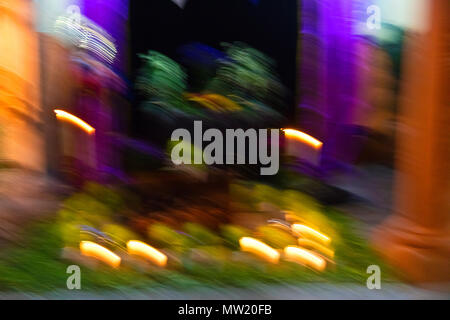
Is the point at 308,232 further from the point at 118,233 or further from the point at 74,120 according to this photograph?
the point at 74,120

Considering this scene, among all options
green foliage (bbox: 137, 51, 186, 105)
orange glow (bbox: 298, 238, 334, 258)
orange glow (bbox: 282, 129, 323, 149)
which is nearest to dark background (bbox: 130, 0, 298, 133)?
green foliage (bbox: 137, 51, 186, 105)

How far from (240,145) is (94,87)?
4.67ft

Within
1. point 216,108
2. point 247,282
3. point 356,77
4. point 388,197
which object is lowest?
point 247,282

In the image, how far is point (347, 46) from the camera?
5.97m

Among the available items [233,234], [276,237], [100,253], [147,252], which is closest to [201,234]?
[233,234]

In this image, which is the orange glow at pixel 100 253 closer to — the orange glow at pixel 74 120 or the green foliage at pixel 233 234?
the green foliage at pixel 233 234

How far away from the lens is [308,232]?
5.12m

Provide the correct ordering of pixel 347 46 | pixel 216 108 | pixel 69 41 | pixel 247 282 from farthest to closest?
pixel 347 46
pixel 69 41
pixel 216 108
pixel 247 282

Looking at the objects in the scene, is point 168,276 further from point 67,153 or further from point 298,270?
point 67,153

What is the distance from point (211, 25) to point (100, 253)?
7.25 ft

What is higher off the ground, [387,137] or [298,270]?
[387,137]

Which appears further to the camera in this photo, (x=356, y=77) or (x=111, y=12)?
(x=356, y=77)

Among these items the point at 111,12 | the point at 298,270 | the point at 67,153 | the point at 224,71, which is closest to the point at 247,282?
the point at 298,270

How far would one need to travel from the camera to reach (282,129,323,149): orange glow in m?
5.50
